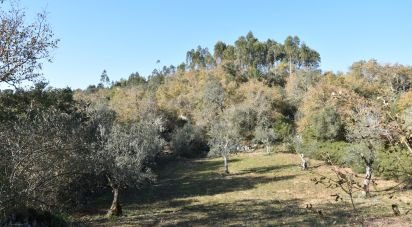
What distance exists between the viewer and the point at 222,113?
260 ft

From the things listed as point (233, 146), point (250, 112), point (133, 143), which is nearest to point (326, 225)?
point (133, 143)

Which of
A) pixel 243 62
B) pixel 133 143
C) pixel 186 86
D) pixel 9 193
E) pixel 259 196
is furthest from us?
pixel 243 62

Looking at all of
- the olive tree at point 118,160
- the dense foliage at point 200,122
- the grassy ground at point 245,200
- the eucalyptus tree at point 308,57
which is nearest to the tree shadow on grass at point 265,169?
the grassy ground at point 245,200

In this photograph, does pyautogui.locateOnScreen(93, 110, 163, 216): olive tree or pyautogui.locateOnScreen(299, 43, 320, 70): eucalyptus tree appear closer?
pyautogui.locateOnScreen(93, 110, 163, 216): olive tree

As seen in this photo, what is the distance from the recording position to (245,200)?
3159cm

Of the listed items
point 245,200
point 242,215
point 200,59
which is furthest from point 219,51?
point 242,215

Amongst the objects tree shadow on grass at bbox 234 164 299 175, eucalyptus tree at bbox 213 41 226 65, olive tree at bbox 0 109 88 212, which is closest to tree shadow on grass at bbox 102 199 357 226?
olive tree at bbox 0 109 88 212

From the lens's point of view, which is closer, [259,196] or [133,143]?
[133,143]

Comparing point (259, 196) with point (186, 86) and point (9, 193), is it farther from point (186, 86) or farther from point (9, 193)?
point (186, 86)

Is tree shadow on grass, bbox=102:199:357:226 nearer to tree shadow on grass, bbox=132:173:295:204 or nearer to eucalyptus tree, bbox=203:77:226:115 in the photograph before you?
tree shadow on grass, bbox=132:173:295:204

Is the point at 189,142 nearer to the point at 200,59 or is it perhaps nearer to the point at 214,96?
the point at 214,96

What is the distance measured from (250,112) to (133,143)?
49629mm

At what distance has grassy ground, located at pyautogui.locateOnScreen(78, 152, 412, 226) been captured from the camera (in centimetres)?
2266

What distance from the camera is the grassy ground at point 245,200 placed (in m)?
22.7
